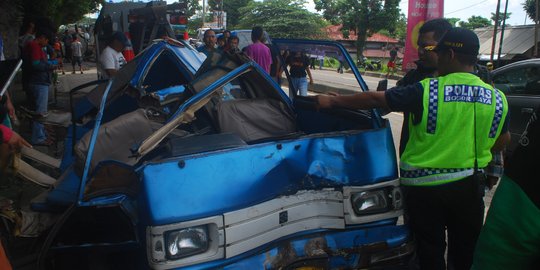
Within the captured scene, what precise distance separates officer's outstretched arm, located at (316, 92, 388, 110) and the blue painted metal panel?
0.65ft

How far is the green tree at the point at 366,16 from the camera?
115 ft

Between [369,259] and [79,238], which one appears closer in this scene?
[369,259]

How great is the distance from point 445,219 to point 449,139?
1.68ft

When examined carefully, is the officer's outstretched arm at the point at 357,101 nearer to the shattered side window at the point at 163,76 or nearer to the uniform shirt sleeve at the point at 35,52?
the shattered side window at the point at 163,76

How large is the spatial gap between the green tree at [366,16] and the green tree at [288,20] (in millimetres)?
2425

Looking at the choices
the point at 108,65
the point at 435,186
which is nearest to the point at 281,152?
the point at 435,186

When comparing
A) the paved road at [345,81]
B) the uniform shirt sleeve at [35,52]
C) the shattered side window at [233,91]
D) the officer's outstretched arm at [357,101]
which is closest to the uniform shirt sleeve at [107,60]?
the uniform shirt sleeve at [35,52]

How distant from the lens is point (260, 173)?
239 centimetres

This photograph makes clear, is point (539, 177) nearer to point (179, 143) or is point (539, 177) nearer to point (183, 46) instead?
point (179, 143)

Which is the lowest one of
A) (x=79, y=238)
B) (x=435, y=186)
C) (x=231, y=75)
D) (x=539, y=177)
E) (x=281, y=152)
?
(x=79, y=238)

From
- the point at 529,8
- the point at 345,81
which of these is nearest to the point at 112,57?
the point at 345,81

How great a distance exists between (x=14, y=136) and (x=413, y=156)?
243 centimetres

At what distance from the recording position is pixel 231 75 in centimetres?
296

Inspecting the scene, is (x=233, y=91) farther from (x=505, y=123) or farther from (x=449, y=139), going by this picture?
(x=505, y=123)
